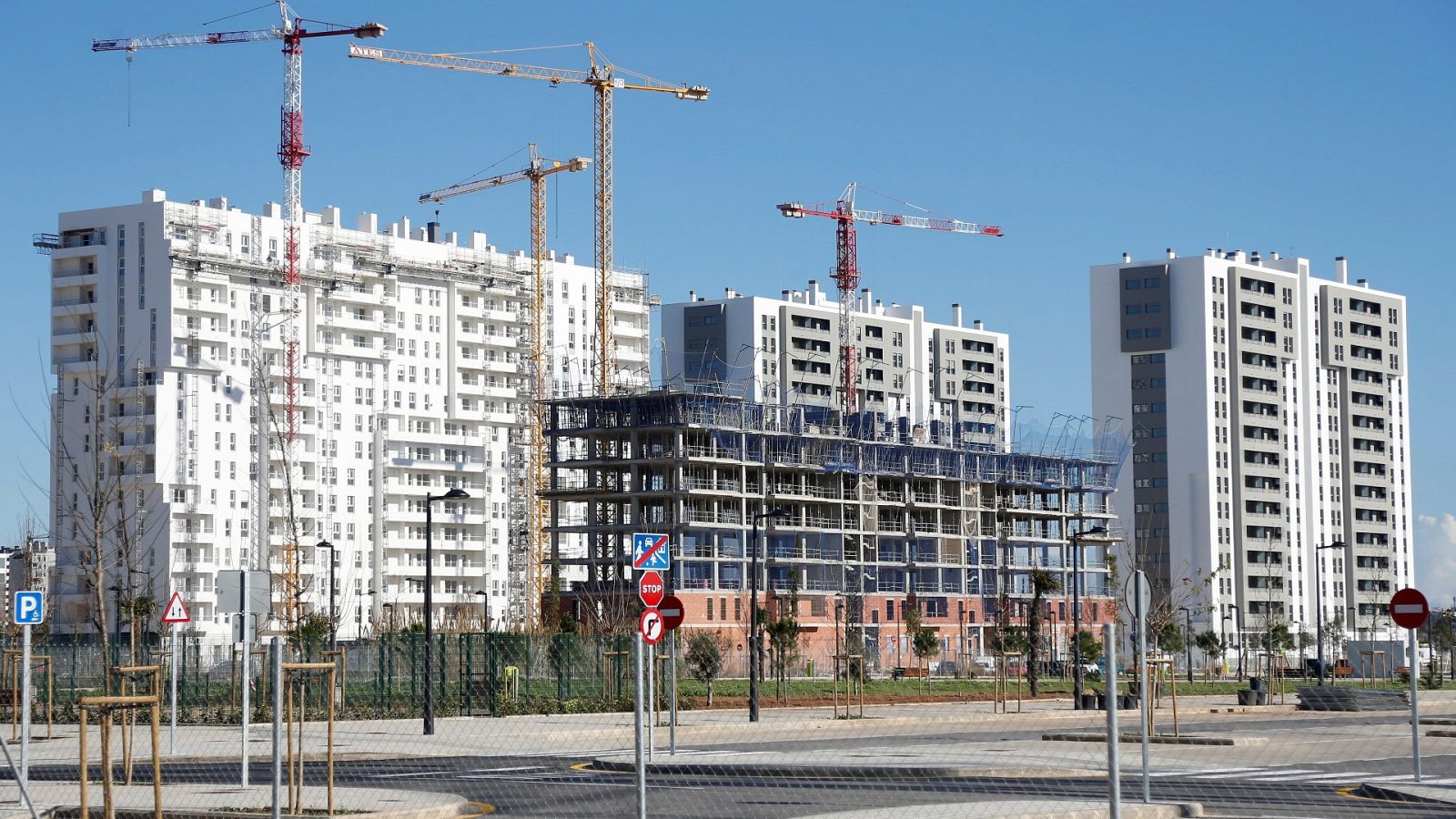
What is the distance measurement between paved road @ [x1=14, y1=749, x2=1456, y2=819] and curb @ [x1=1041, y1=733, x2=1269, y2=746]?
465cm

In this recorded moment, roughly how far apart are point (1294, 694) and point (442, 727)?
1639 inches

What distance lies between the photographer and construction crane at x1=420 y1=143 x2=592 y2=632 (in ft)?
489

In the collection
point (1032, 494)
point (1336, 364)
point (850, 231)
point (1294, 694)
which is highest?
point (850, 231)

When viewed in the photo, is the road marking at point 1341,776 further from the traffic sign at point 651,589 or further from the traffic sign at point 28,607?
the traffic sign at point 28,607

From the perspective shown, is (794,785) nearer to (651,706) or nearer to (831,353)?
(651,706)

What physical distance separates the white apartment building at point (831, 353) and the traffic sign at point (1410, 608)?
140743mm

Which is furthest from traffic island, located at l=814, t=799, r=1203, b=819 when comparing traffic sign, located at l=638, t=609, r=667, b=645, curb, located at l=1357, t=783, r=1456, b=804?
curb, located at l=1357, t=783, r=1456, b=804

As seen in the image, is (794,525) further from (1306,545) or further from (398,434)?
(1306,545)

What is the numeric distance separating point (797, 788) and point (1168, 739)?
13488mm

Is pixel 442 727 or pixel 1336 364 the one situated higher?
pixel 1336 364

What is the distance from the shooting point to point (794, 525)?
5251 inches

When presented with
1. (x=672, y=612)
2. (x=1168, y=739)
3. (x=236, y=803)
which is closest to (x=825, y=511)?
(x=1168, y=739)

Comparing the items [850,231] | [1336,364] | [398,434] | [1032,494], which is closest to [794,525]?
[1032,494]

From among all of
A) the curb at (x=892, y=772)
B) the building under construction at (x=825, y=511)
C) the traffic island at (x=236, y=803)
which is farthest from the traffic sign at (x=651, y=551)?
the building under construction at (x=825, y=511)
